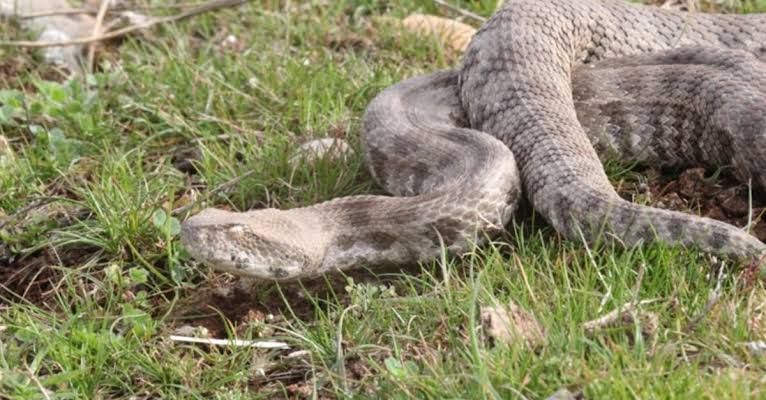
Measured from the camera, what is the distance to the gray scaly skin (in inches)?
198

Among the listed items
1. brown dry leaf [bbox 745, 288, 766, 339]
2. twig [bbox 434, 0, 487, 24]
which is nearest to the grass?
brown dry leaf [bbox 745, 288, 766, 339]

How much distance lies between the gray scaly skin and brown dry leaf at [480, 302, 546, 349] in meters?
0.60

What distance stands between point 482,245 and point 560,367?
4.35 ft

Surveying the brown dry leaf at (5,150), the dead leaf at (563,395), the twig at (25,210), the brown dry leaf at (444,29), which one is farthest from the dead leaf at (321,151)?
the dead leaf at (563,395)

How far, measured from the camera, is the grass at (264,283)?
13.5 ft

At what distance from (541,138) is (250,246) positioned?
1.52 m

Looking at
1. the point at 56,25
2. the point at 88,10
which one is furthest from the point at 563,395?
the point at 56,25

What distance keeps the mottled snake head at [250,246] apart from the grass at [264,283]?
0.60ft

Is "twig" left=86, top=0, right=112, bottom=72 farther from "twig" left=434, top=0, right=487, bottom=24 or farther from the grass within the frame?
"twig" left=434, top=0, right=487, bottom=24

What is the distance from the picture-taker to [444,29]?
24.6 feet

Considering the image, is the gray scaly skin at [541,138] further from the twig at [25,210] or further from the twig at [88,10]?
the twig at [88,10]

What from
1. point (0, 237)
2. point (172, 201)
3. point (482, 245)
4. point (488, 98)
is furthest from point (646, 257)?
point (0, 237)

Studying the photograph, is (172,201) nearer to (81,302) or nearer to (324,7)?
(81,302)

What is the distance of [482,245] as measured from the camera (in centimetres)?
523
